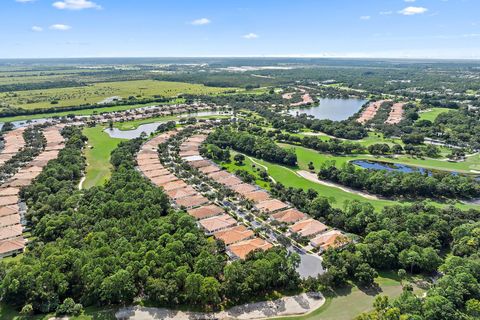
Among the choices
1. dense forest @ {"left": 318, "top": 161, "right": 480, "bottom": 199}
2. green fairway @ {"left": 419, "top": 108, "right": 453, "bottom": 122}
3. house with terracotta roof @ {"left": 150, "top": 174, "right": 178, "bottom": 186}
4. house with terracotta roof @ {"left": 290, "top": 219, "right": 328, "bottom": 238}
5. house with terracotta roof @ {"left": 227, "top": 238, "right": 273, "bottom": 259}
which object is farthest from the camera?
green fairway @ {"left": 419, "top": 108, "right": 453, "bottom": 122}

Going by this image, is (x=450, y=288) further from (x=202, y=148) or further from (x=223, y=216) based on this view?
(x=202, y=148)

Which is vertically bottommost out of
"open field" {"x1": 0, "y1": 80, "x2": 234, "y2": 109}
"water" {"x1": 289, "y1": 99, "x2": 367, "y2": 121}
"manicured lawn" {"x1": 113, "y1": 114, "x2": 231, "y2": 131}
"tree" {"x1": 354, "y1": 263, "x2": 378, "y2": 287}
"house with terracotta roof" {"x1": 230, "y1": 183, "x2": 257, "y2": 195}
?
"tree" {"x1": 354, "y1": 263, "x2": 378, "y2": 287}

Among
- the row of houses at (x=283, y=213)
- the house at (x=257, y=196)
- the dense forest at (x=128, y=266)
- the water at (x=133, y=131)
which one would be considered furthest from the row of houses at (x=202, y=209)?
the water at (x=133, y=131)

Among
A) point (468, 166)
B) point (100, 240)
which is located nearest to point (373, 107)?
point (468, 166)

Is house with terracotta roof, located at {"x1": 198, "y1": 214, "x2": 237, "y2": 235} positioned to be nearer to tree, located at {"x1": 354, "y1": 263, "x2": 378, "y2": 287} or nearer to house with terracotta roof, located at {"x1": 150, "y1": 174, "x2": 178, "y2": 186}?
house with terracotta roof, located at {"x1": 150, "y1": 174, "x2": 178, "y2": 186}

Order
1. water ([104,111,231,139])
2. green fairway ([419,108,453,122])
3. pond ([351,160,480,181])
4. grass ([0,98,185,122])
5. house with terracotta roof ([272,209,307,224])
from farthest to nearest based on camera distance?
1. grass ([0,98,185,122])
2. green fairway ([419,108,453,122])
3. water ([104,111,231,139])
4. pond ([351,160,480,181])
5. house with terracotta roof ([272,209,307,224])

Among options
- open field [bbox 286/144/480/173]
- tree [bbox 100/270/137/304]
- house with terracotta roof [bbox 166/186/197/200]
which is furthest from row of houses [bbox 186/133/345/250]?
tree [bbox 100/270/137/304]

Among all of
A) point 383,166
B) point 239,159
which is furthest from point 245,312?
point 383,166
